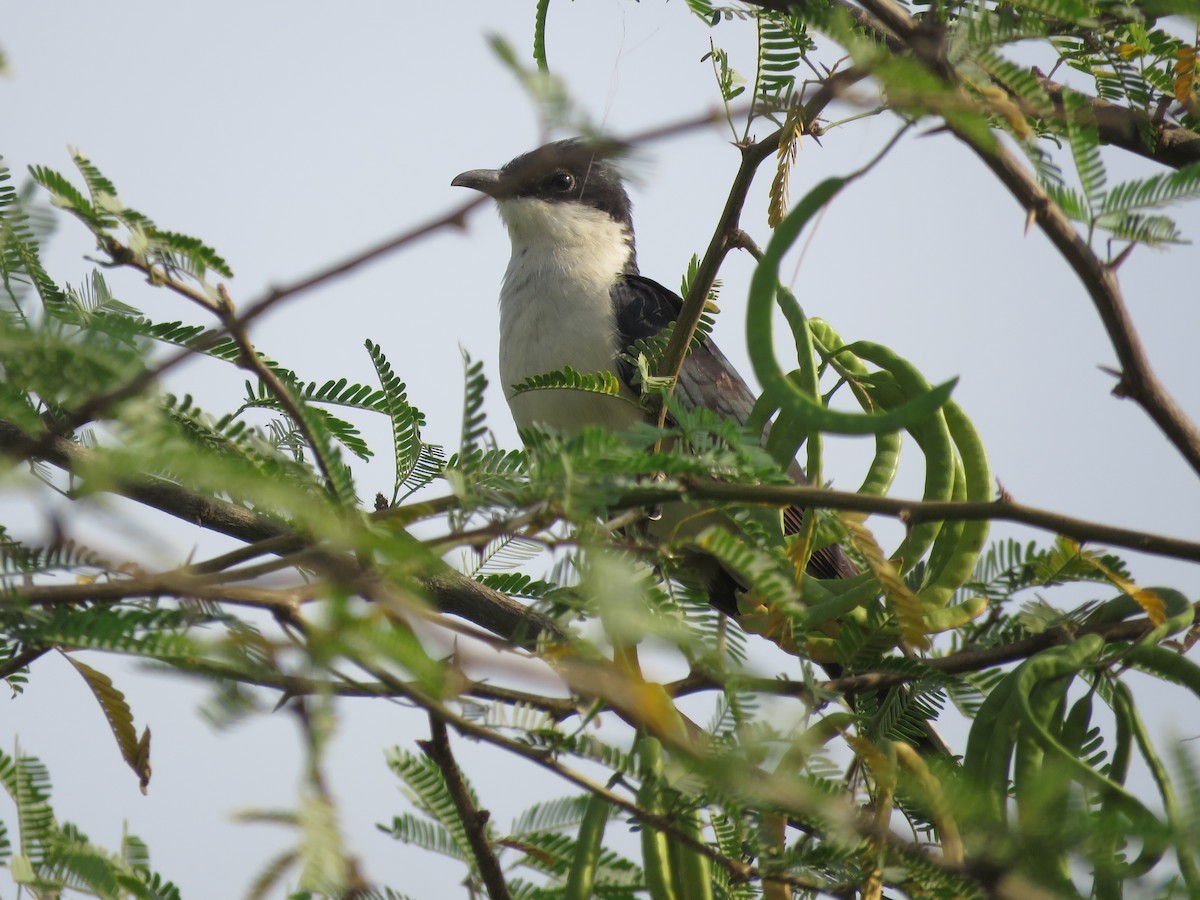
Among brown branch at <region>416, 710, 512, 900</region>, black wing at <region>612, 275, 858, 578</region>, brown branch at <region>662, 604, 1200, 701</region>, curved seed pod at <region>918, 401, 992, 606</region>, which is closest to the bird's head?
black wing at <region>612, 275, 858, 578</region>

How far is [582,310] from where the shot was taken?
16.9ft

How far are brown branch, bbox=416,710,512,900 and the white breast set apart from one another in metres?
2.32

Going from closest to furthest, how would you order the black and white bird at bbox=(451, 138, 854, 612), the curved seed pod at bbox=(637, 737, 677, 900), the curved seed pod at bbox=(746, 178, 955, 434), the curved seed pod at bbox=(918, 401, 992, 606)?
the curved seed pod at bbox=(746, 178, 955, 434) → the curved seed pod at bbox=(637, 737, 677, 900) → the curved seed pod at bbox=(918, 401, 992, 606) → the black and white bird at bbox=(451, 138, 854, 612)

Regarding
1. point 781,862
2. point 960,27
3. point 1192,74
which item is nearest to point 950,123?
point 960,27

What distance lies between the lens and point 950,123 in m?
1.58

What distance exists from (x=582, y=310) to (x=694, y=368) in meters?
0.58

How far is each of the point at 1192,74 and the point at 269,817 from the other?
124 inches

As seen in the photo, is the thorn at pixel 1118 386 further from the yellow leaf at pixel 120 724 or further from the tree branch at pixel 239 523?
the yellow leaf at pixel 120 724

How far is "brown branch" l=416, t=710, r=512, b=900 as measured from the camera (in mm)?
2246

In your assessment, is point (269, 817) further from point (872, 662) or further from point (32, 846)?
point (872, 662)

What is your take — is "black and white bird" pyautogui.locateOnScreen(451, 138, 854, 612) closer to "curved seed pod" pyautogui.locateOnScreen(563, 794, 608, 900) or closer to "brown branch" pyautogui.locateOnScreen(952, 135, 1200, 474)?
"brown branch" pyautogui.locateOnScreen(952, 135, 1200, 474)

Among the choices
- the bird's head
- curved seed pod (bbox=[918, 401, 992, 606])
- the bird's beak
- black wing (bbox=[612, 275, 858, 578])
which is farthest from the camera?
the bird's head

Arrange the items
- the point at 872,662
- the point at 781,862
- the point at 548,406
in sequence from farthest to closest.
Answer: the point at 548,406 < the point at 872,662 < the point at 781,862

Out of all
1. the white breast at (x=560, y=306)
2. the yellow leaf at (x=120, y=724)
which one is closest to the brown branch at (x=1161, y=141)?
the white breast at (x=560, y=306)
